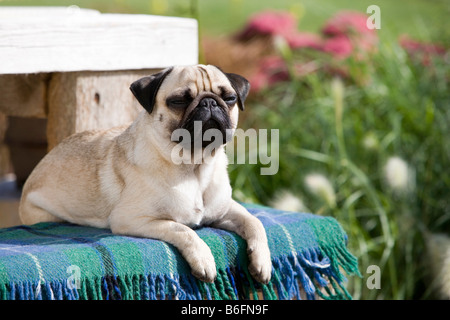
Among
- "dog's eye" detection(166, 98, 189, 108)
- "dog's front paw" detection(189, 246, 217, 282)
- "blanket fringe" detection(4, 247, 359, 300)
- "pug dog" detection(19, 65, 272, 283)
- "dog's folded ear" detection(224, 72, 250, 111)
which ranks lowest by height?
"blanket fringe" detection(4, 247, 359, 300)

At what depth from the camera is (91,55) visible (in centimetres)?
322

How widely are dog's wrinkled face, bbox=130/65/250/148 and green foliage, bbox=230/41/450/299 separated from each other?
145 centimetres

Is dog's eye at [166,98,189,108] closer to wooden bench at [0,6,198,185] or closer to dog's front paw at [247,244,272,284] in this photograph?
dog's front paw at [247,244,272,284]

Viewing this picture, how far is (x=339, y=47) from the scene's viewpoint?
5641 mm

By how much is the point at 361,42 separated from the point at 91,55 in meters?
2.96

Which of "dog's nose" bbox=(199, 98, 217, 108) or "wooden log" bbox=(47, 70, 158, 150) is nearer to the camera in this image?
"dog's nose" bbox=(199, 98, 217, 108)

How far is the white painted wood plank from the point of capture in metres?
2.98

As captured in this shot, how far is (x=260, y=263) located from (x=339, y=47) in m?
3.53

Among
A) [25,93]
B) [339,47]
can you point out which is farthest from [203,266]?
[339,47]

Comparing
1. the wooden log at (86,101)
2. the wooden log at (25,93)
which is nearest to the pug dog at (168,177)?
the wooden log at (86,101)

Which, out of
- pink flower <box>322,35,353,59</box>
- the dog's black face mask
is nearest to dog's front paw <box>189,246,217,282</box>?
the dog's black face mask

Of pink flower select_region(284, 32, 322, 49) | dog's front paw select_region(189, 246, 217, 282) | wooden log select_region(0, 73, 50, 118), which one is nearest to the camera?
dog's front paw select_region(189, 246, 217, 282)

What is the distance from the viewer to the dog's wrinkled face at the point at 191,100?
2.40 metres

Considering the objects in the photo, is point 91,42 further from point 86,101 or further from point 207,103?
point 207,103
